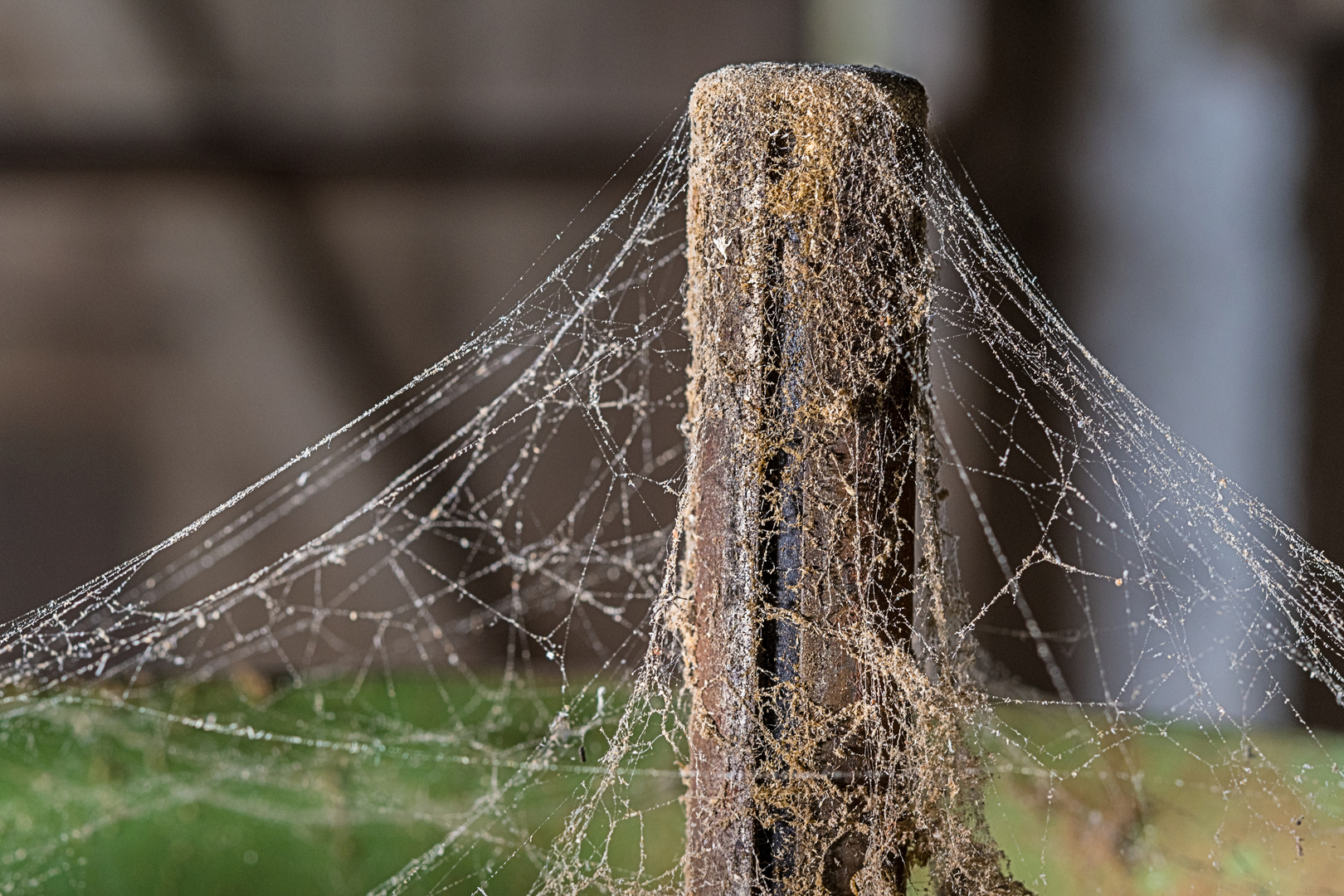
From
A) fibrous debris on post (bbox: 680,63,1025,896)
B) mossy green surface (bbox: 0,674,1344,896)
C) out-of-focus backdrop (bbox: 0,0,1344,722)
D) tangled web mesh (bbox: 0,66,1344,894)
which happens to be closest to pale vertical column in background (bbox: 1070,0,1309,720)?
out-of-focus backdrop (bbox: 0,0,1344,722)

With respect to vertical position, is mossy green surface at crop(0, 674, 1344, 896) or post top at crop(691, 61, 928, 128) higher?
post top at crop(691, 61, 928, 128)

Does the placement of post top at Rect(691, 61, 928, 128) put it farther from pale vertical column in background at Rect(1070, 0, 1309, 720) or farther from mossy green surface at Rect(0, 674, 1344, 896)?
pale vertical column in background at Rect(1070, 0, 1309, 720)

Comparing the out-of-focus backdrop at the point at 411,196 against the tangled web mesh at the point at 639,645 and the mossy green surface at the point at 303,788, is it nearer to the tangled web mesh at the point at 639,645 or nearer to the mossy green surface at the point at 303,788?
the tangled web mesh at the point at 639,645

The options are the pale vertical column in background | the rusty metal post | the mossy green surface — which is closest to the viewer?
the rusty metal post

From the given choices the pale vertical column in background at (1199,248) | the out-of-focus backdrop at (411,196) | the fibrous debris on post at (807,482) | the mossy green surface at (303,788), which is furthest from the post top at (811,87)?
the pale vertical column in background at (1199,248)

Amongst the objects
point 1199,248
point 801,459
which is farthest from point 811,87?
point 1199,248

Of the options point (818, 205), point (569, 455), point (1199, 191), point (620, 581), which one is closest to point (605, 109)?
point (569, 455)

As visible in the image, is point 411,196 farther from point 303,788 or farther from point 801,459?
point 801,459
